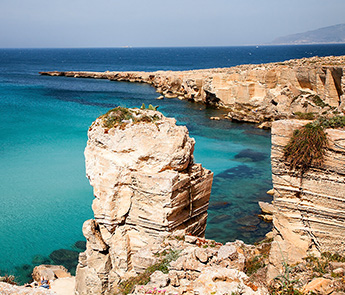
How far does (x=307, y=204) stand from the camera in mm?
8047

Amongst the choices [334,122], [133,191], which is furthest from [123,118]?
[334,122]

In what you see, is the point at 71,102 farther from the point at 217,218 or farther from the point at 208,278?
the point at 208,278

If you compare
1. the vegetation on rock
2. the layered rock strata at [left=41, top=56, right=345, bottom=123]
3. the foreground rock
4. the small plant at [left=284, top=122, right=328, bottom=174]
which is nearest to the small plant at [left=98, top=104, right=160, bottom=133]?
the vegetation on rock

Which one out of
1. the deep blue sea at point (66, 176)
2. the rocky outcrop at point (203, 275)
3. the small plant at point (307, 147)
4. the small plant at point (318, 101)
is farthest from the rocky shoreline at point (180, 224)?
the small plant at point (318, 101)

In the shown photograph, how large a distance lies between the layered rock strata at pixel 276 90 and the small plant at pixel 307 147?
18.3 m

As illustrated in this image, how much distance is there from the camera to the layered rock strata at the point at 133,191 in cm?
1005

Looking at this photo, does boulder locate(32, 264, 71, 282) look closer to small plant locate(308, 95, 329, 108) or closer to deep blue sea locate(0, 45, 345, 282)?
deep blue sea locate(0, 45, 345, 282)

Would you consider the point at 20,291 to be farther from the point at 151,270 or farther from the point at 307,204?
the point at 307,204

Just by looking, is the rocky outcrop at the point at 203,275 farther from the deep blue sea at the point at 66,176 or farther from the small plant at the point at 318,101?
the small plant at the point at 318,101

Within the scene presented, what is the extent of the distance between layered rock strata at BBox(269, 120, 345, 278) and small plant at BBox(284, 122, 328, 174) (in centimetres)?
12

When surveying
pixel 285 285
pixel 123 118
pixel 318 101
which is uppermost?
pixel 123 118

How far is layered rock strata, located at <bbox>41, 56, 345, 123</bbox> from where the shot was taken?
29.6 metres

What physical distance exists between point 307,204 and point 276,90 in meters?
32.3

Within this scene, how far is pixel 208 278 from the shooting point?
6930 millimetres
